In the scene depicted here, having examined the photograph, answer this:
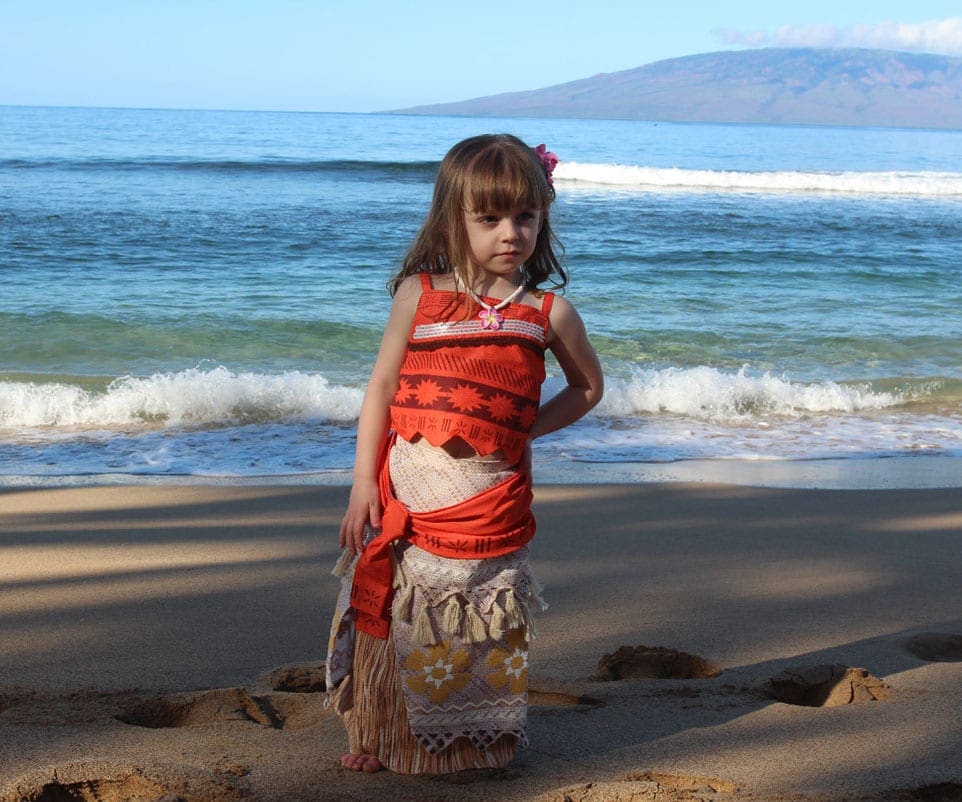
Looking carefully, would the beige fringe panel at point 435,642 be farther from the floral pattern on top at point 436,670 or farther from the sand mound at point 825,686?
the sand mound at point 825,686

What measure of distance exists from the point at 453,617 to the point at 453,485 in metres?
0.30

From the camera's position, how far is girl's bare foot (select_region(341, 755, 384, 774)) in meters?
2.52

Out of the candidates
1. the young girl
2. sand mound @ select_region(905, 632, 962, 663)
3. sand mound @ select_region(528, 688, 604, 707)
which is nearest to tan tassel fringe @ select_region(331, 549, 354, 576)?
the young girl

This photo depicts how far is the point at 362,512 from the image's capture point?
249 cm

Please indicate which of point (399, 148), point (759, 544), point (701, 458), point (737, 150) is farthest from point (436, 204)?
point (737, 150)

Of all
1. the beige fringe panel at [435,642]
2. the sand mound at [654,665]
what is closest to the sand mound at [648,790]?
Answer: the beige fringe panel at [435,642]

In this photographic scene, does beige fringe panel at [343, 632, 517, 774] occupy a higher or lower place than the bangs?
lower

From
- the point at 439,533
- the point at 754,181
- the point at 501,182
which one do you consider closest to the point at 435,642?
the point at 439,533

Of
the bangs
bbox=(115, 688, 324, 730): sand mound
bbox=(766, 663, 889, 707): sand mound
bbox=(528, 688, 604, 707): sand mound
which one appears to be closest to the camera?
the bangs

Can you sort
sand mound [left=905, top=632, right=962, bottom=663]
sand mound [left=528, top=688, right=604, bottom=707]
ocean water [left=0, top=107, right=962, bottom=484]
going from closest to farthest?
sand mound [left=528, top=688, right=604, bottom=707], sand mound [left=905, top=632, right=962, bottom=663], ocean water [left=0, top=107, right=962, bottom=484]

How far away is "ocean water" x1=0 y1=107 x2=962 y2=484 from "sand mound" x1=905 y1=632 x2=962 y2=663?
6.58 feet

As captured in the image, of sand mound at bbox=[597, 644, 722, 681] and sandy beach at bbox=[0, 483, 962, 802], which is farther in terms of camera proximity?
sand mound at bbox=[597, 644, 722, 681]

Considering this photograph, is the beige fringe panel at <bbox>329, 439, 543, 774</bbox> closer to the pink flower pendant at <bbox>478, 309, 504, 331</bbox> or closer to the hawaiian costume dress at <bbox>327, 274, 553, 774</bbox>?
the hawaiian costume dress at <bbox>327, 274, 553, 774</bbox>

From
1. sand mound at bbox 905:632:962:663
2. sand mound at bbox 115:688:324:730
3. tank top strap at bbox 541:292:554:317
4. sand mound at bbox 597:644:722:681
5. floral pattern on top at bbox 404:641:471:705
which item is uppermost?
tank top strap at bbox 541:292:554:317
